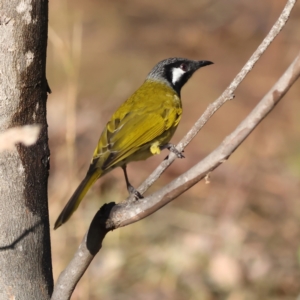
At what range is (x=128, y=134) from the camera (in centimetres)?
345

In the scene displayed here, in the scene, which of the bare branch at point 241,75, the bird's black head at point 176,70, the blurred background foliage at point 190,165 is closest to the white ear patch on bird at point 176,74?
the bird's black head at point 176,70

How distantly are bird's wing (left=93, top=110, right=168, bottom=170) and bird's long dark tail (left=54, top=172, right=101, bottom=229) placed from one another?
169mm

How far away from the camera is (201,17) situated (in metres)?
10.7

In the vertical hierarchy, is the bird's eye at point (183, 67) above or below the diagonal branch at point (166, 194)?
below

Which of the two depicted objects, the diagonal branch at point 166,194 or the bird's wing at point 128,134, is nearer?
the diagonal branch at point 166,194

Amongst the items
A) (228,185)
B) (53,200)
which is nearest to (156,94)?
(53,200)

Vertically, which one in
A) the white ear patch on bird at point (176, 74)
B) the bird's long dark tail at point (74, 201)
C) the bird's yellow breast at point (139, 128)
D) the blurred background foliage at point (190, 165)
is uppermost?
the bird's long dark tail at point (74, 201)

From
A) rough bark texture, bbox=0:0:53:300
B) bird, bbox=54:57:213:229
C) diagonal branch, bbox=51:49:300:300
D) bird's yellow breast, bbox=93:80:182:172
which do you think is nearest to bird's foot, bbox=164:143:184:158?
bird, bbox=54:57:213:229

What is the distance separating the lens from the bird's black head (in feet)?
14.6

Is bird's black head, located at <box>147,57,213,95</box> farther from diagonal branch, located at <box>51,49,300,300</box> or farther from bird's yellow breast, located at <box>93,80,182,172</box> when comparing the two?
diagonal branch, located at <box>51,49,300,300</box>

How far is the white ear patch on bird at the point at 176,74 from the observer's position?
4469mm

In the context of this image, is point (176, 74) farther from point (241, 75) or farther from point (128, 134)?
point (241, 75)

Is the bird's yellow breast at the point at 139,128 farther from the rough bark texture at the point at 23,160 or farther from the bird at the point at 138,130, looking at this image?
the rough bark texture at the point at 23,160

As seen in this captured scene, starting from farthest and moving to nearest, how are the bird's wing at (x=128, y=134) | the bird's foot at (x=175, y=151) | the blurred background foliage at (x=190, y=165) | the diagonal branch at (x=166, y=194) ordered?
the blurred background foliage at (x=190, y=165), the bird's wing at (x=128, y=134), the bird's foot at (x=175, y=151), the diagonal branch at (x=166, y=194)
